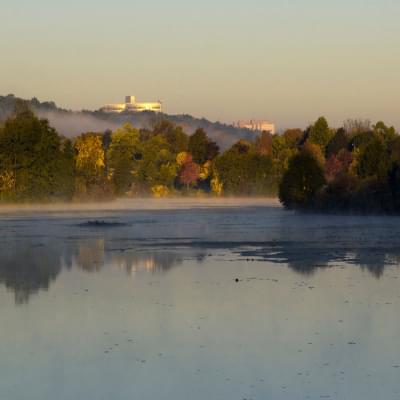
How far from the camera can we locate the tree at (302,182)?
83062mm

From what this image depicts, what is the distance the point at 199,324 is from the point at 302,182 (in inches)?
2606

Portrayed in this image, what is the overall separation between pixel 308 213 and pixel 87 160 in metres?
52.1

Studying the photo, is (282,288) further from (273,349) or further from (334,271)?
(273,349)

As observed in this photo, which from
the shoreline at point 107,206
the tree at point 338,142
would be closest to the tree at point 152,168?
the tree at point 338,142

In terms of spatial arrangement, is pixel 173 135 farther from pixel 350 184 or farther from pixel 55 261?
pixel 55 261

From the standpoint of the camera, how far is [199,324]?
1812 centimetres

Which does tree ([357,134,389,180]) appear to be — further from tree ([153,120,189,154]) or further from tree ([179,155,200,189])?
tree ([153,120,189,154])

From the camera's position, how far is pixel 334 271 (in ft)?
90.3

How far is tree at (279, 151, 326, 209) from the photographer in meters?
83.1

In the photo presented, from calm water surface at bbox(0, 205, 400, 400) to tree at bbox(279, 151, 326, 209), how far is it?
156 feet

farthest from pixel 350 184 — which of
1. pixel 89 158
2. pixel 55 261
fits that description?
pixel 89 158

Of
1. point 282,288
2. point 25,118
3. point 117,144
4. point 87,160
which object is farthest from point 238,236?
point 117,144

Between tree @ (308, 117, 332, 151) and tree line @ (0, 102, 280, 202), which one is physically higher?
tree @ (308, 117, 332, 151)

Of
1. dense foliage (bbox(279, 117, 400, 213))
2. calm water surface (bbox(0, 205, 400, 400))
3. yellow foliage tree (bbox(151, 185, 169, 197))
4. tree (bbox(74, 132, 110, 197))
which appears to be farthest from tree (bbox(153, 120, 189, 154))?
calm water surface (bbox(0, 205, 400, 400))
